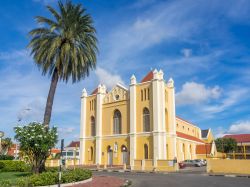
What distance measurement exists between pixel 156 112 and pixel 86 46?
22.8 m

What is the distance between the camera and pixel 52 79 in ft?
95.1

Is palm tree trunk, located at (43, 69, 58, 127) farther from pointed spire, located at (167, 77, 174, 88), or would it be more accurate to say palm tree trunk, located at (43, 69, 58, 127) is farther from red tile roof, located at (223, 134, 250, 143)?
red tile roof, located at (223, 134, 250, 143)

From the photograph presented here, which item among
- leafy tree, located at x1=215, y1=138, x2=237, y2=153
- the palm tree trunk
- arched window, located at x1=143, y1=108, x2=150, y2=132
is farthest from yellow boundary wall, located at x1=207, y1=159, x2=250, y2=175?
leafy tree, located at x1=215, y1=138, x2=237, y2=153

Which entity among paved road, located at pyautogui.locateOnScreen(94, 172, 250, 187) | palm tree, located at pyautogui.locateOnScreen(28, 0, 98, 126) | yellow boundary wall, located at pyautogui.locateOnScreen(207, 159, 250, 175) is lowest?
paved road, located at pyautogui.locateOnScreen(94, 172, 250, 187)

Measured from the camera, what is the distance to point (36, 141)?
2177 cm

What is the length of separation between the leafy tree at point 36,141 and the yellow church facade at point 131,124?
2479 cm

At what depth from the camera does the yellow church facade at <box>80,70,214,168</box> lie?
5012 cm

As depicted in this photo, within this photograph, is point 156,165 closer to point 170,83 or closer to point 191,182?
point 170,83

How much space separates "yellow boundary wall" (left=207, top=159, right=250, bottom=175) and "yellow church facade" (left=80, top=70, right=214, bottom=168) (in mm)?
13682

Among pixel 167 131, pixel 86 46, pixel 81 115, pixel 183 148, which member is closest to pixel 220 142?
pixel 183 148

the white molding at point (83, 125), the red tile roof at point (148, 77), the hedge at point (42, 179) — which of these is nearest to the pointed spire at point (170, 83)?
the red tile roof at point (148, 77)

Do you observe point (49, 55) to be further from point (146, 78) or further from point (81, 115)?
point (81, 115)

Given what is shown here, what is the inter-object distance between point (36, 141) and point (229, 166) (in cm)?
2219

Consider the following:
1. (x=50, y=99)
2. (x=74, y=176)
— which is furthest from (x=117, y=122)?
(x=74, y=176)
